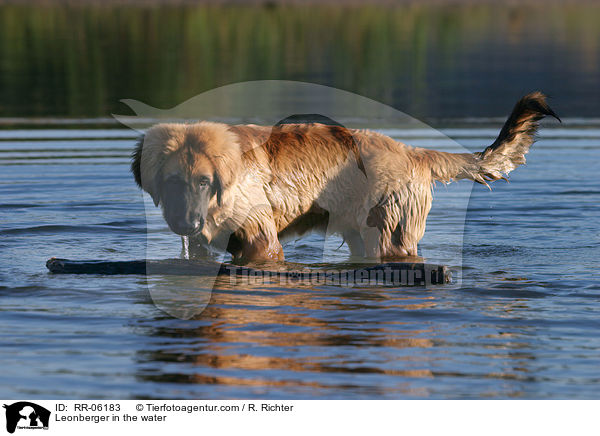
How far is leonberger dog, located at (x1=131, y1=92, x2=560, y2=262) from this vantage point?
318 inches

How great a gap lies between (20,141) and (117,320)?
933 centimetres

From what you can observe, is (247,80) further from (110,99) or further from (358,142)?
(358,142)

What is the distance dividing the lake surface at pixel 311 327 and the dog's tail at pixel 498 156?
33.2 inches

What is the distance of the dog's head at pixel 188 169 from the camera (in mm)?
7980

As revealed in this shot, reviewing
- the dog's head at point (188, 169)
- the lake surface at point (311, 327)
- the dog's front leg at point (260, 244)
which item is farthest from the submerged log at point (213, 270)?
the dog's head at point (188, 169)

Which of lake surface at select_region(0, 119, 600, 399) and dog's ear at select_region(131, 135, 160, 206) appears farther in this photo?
dog's ear at select_region(131, 135, 160, 206)

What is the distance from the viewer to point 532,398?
18.9 feet

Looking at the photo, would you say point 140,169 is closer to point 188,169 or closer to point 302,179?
point 188,169

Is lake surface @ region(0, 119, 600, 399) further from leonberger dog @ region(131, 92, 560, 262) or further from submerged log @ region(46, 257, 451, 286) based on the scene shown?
leonberger dog @ region(131, 92, 560, 262)

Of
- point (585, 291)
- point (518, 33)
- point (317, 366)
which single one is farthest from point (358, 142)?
point (518, 33)

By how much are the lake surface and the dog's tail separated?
84cm

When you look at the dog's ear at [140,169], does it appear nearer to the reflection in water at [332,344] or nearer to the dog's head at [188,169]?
the dog's head at [188,169]
